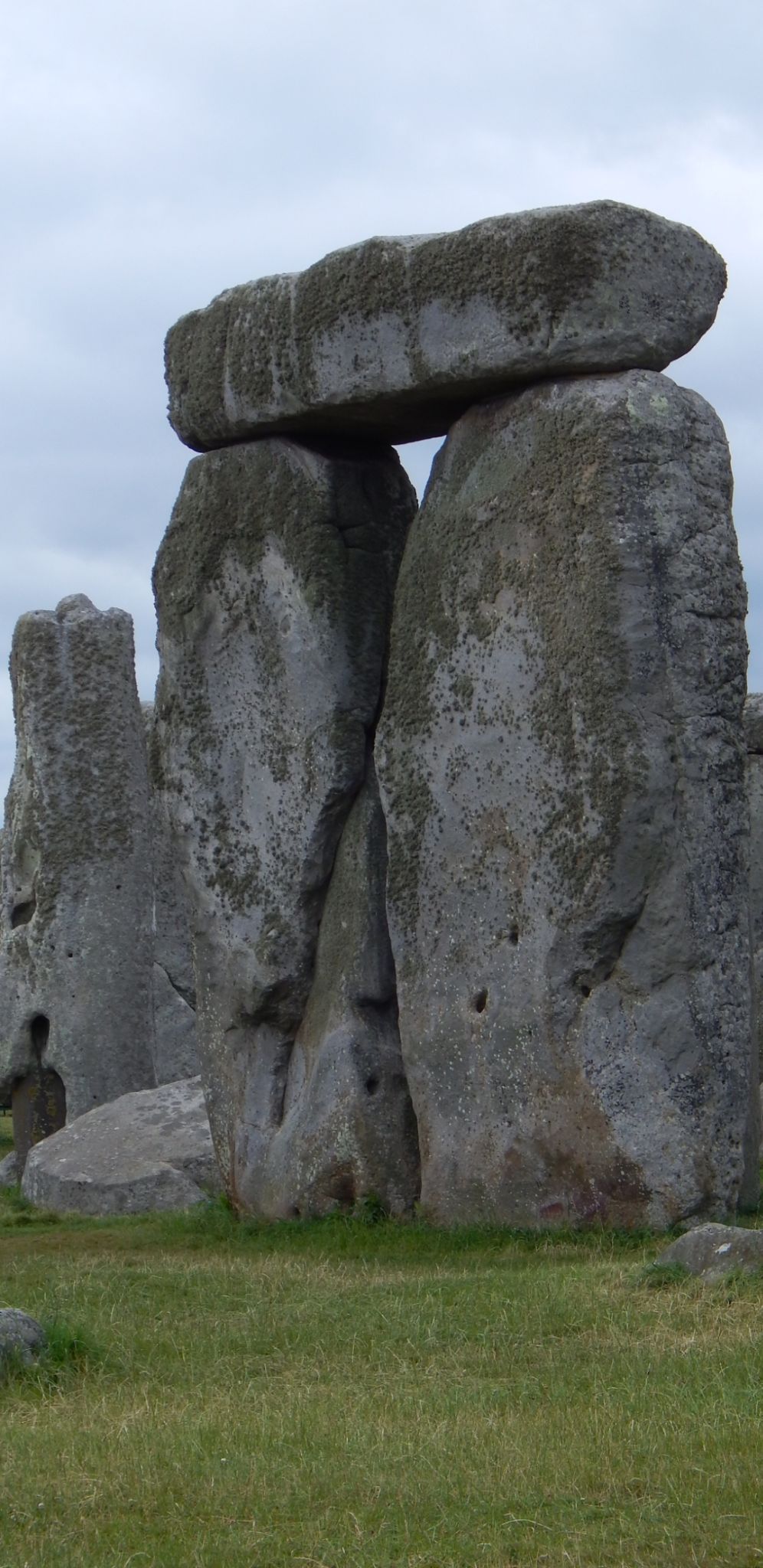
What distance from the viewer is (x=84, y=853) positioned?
1451 cm

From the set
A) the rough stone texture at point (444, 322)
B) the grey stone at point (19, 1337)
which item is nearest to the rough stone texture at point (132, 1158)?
the rough stone texture at point (444, 322)

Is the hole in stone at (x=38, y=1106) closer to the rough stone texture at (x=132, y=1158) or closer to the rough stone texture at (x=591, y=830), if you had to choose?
the rough stone texture at (x=132, y=1158)

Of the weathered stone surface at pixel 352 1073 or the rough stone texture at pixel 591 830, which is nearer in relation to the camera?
the rough stone texture at pixel 591 830

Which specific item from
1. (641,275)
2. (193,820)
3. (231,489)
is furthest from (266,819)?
(641,275)

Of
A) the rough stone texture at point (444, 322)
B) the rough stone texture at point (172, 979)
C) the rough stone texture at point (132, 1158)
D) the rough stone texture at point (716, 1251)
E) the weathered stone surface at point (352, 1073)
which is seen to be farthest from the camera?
the rough stone texture at point (172, 979)

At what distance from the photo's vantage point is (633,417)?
31.0ft

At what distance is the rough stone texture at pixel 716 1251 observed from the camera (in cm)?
774

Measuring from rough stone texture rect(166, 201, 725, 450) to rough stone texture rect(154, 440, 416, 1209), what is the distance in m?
0.38

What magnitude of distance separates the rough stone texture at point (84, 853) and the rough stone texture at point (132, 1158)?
51.6 inches

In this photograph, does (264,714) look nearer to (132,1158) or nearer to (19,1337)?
(132,1158)

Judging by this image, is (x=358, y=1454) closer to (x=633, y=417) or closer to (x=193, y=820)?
(x=633, y=417)

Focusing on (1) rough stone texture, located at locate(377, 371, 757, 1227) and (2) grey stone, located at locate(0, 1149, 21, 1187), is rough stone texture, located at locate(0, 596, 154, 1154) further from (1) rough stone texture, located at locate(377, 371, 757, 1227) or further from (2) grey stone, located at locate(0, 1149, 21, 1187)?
(1) rough stone texture, located at locate(377, 371, 757, 1227)

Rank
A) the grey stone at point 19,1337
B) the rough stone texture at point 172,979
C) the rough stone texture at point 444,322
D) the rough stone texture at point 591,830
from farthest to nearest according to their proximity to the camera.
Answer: the rough stone texture at point 172,979 → the rough stone texture at point 444,322 → the rough stone texture at point 591,830 → the grey stone at point 19,1337

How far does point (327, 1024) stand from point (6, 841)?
16.2 feet
